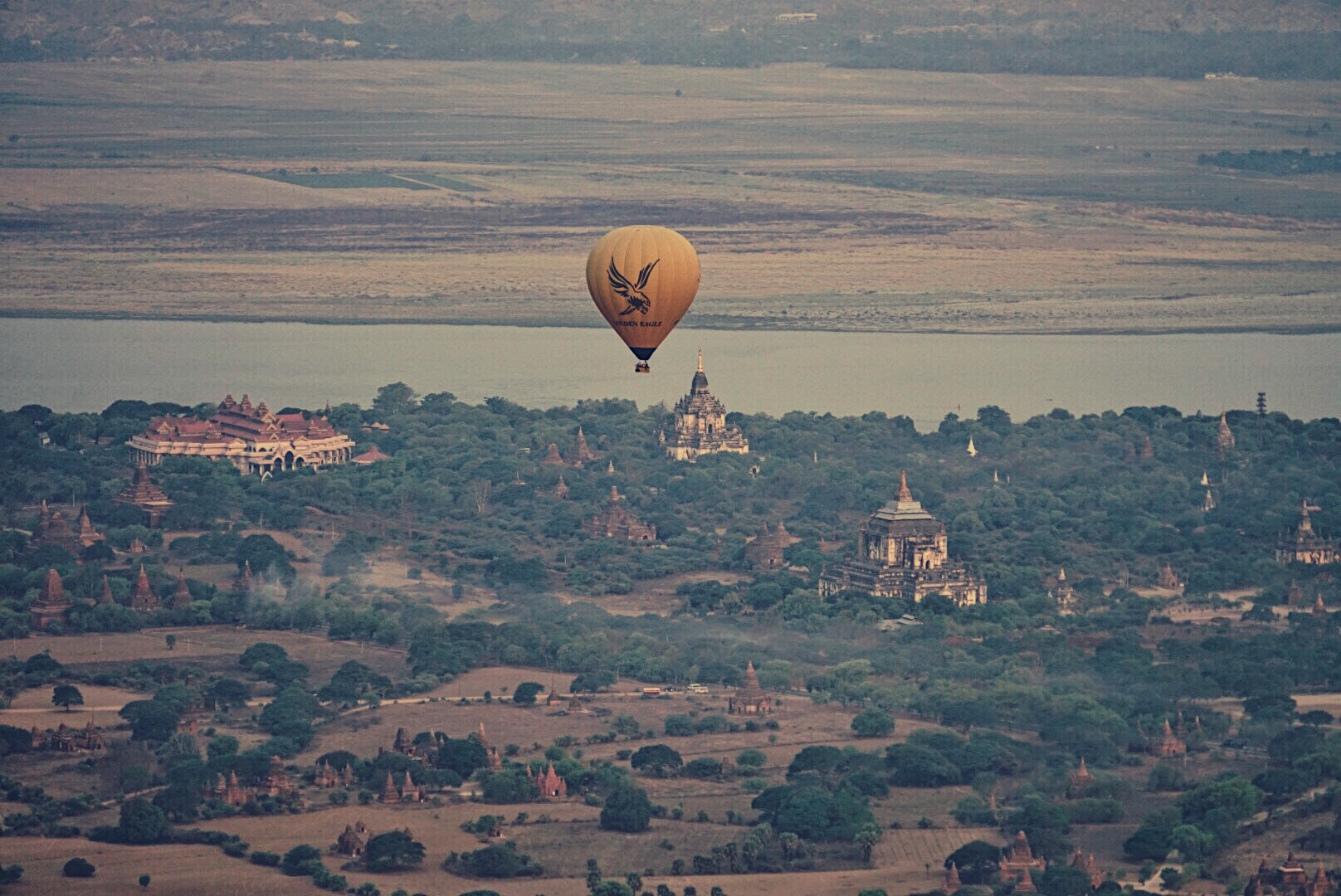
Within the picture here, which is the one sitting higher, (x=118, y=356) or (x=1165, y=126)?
(x=1165, y=126)

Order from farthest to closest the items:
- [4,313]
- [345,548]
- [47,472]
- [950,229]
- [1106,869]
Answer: [950,229] → [4,313] → [47,472] → [345,548] → [1106,869]

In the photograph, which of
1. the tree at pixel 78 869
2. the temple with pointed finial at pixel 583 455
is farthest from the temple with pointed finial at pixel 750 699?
the temple with pointed finial at pixel 583 455

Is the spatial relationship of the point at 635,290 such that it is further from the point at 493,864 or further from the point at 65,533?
the point at 493,864

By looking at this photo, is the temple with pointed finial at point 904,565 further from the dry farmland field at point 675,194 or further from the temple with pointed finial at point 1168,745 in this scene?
the dry farmland field at point 675,194

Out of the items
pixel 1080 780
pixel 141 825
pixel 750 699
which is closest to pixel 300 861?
pixel 141 825

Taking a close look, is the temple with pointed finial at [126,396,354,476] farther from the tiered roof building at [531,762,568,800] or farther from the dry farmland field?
the dry farmland field

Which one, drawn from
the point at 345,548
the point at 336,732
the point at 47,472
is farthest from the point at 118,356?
the point at 336,732

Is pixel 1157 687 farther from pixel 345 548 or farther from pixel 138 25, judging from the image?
pixel 138 25
